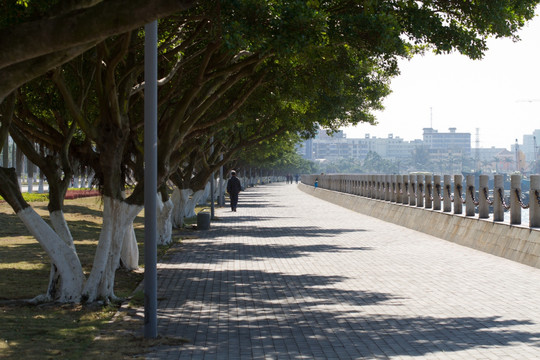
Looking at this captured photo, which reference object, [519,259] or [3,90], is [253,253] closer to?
[519,259]

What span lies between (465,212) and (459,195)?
2.75 ft

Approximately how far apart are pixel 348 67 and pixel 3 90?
1092cm

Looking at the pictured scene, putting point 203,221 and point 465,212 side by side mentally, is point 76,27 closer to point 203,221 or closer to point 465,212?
point 465,212

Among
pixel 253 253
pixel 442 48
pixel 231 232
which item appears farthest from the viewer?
pixel 231 232

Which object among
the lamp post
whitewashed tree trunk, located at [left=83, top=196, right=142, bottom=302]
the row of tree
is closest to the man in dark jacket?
the row of tree

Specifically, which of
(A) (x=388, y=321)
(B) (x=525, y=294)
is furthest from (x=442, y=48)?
(A) (x=388, y=321)

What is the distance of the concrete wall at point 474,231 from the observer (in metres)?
16.4

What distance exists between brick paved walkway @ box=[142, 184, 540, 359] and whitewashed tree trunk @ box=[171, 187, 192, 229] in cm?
716

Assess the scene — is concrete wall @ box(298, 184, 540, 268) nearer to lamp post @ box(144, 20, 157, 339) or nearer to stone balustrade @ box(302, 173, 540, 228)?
stone balustrade @ box(302, 173, 540, 228)

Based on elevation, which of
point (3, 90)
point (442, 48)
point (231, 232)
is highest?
point (442, 48)

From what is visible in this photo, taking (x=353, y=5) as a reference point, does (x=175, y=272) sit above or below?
below

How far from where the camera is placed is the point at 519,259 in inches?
658

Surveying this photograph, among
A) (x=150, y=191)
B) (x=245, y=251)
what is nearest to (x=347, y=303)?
(x=150, y=191)

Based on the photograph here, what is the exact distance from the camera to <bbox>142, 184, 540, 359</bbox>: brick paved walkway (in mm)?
8570
